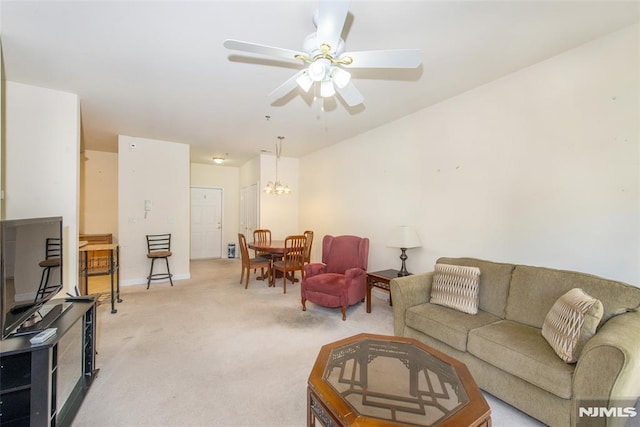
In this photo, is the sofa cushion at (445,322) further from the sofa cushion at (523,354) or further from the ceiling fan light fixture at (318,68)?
the ceiling fan light fixture at (318,68)

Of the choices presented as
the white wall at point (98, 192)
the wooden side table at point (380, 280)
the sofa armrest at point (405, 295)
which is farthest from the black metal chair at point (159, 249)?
the sofa armrest at point (405, 295)

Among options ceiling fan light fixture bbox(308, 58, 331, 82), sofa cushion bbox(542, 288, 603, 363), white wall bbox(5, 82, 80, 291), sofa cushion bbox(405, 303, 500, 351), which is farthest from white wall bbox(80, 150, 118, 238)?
sofa cushion bbox(542, 288, 603, 363)

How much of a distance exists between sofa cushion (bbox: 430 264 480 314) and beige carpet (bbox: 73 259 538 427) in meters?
0.71

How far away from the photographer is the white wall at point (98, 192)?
5910 millimetres

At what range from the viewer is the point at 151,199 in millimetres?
5082

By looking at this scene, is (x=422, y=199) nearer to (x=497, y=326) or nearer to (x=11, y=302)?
(x=497, y=326)

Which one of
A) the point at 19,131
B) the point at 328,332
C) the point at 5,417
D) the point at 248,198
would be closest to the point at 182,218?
the point at 248,198

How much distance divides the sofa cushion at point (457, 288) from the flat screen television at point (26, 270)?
2983 mm

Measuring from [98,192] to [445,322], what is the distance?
23.7 feet

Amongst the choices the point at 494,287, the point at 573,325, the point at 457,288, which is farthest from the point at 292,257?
the point at 573,325

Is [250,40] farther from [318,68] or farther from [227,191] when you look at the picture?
[227,191]

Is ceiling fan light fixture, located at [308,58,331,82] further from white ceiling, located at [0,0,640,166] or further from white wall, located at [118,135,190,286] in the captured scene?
white wall, located at [118,135,190,286]

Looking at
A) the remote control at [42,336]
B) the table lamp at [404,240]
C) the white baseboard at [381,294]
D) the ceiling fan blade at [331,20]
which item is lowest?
the white baseboard at [381,294]

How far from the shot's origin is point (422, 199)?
3.56 meters
